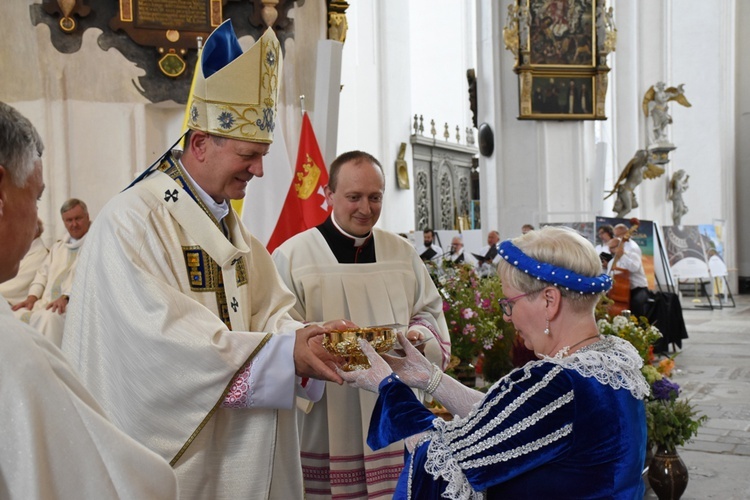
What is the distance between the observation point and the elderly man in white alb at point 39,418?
1106mm

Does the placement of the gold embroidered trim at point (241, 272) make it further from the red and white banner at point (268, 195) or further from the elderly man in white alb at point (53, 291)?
the elderly man in white alb at point (53, 291)

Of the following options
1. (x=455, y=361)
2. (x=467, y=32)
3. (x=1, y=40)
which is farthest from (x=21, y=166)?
(x=467, y=32)

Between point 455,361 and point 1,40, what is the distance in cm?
363

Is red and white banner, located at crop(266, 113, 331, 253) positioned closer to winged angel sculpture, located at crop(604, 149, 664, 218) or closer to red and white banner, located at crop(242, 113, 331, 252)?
red and white banner, located at crop(242, 113, 331, 252)

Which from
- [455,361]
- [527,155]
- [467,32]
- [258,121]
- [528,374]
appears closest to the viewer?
[528,374]

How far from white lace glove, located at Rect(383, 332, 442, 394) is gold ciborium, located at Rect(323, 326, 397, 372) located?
0.20 metres

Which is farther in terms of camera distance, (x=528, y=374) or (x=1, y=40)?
(x=1, y=40)

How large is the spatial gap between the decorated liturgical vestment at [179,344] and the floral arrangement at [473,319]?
3.27 metres

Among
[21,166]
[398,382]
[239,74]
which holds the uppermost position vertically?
[239,74]

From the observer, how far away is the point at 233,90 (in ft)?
8.91

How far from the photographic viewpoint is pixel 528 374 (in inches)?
79.0

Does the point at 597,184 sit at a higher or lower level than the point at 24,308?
higher

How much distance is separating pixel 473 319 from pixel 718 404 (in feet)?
9.53

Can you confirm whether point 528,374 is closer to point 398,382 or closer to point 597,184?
point 398,382
